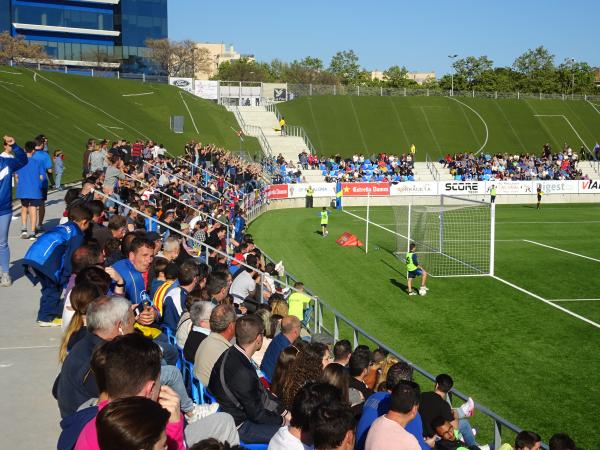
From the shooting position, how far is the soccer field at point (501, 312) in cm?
1383

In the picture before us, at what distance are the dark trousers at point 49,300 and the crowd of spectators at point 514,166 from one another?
45901 millimetres

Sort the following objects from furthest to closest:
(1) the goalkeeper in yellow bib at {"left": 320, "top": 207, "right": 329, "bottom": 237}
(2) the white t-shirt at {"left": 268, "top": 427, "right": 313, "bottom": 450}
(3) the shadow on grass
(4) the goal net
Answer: (1) the goalkeeper in yellow bib at {"left": 320, "top": 207, "right": 329, "bottom": 237}, (4) the goal net, (3) the shadow on grass, (2) the white t-shirt at {"left": 268, "top": 427, "right": 313, "bottom": 450}

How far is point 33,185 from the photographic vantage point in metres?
13.8

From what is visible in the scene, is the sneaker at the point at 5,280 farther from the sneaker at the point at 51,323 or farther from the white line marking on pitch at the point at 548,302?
the white line marking on pitch at the point at 548,302

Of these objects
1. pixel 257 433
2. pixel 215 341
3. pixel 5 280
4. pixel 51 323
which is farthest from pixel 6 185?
pixel 257 433

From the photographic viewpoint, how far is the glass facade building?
94000 mm

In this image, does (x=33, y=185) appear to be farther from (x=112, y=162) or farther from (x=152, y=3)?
(x=152, y=3)

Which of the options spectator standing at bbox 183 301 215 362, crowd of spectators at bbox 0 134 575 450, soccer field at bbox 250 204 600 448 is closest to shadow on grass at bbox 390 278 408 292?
soccer field at bbox 250 204 600 448

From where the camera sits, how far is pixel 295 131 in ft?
207

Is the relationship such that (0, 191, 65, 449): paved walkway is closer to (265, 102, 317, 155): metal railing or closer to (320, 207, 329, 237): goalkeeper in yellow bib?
(320, 207, 329, 237): goalkeeper in yellow bib

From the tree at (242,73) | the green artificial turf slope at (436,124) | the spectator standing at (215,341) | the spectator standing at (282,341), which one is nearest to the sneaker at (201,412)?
the spectator standing at (215,341)

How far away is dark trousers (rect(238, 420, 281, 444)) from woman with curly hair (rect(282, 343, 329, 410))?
487mm

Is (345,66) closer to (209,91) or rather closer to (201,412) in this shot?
(209,91)

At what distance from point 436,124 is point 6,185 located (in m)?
59.7
